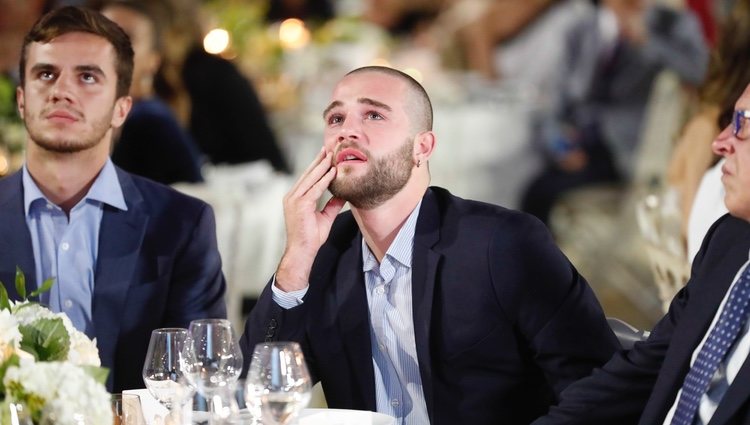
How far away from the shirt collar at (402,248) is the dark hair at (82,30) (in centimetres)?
78

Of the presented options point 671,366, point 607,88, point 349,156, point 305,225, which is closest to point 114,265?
point 305,225

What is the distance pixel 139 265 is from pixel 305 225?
52 cm

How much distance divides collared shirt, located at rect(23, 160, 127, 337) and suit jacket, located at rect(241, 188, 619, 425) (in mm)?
483

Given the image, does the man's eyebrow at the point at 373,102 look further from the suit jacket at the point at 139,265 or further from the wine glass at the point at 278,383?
the wine glass at the point at 278,383

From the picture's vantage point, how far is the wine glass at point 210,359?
1995 mm

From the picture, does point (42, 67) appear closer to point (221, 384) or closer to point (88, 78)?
point (88, 78)

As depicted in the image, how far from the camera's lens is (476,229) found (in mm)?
2564

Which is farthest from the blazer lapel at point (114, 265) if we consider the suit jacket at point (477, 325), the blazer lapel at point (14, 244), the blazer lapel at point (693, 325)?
the blazer lapel at point (693, 325)

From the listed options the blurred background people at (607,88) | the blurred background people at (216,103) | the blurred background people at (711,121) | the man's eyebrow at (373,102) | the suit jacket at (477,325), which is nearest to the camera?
the suit jacket at (477,325)

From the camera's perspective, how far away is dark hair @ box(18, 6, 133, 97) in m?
2.83

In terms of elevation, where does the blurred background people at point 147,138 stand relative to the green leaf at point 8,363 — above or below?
above

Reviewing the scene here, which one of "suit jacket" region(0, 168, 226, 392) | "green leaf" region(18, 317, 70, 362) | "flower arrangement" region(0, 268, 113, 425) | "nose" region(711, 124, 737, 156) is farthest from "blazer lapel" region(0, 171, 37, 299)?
"nose" region(711, 124, 737, 156)

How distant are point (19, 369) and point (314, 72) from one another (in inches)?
223

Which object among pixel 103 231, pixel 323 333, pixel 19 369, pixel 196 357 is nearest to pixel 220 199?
pixel 103 231
